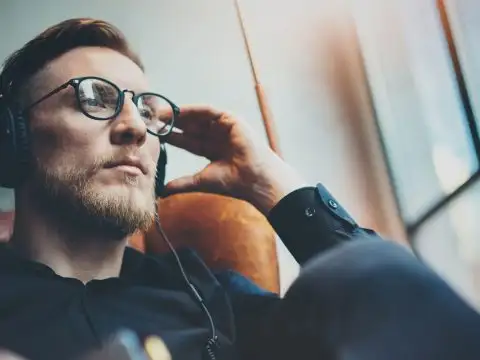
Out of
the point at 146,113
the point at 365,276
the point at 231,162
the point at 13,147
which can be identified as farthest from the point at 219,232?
the point at 365,276

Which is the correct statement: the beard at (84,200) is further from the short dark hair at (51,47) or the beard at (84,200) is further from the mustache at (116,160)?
the short dark hair at (51,47)

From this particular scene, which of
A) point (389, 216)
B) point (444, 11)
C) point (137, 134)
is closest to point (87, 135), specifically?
point (137, 134)

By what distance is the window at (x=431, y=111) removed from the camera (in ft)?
2.77

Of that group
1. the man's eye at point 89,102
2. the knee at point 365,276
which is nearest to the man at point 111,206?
the man's eye at point 89,102

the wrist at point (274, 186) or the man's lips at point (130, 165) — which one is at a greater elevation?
the man's lips at point (130, 165)

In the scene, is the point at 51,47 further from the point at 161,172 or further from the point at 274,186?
the point at 274,186

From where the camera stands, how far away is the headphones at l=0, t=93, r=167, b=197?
756 millimetres

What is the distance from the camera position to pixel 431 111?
2.94ft

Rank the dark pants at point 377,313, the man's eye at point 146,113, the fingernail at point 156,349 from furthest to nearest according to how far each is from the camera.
→ the man's eye at point 146,113 < the fingernail at point 156,349 < the dark pants at point 377,313

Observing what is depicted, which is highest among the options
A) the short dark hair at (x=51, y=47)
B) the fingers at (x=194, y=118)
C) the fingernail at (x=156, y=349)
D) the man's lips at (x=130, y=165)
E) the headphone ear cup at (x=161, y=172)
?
the short dark hair at (x=51, y=47)

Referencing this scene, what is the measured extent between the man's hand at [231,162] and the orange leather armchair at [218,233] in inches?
0.7

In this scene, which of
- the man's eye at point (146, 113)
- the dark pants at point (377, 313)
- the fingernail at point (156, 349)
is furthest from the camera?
the man's eye at point (146, 113)

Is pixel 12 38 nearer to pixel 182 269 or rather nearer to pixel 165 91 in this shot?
pixel 165 91

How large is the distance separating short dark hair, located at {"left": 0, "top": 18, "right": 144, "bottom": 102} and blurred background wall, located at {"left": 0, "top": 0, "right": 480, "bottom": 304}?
0.06ft
